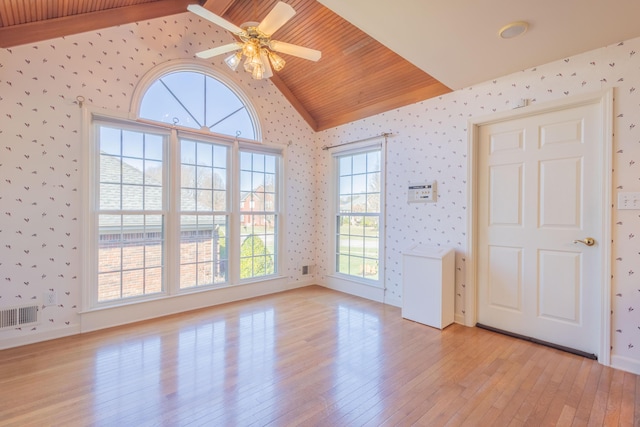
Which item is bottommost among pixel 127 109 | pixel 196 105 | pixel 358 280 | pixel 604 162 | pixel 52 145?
pixel 358 280

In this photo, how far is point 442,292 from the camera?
10.2 feet

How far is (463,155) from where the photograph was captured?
3.28 meters

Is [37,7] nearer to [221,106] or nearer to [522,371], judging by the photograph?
[221,106]

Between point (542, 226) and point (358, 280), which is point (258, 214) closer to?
point (358, 280)

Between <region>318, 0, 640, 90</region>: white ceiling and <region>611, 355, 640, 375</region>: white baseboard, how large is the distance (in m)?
2.51

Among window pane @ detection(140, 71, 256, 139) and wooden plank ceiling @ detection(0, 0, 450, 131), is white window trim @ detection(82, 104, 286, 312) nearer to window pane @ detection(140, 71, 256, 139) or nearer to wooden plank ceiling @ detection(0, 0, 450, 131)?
window pane @ detection(140, 71, 256, 139)

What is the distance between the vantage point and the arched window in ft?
11.5

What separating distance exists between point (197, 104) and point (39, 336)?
296 cm

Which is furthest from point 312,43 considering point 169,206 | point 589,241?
point 589,241

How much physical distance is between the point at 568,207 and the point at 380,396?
2337mm

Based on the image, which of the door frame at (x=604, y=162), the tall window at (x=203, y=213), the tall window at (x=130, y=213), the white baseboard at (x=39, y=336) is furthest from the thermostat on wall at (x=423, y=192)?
the white baseboard at (x=39, y=336)

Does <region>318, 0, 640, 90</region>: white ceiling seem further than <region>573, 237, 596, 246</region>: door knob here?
No

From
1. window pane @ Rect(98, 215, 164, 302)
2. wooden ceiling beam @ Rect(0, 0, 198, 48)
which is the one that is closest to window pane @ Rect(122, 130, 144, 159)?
window pane @ Rect(98, 215, 164, 302)

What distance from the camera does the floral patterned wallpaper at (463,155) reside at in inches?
91.6
